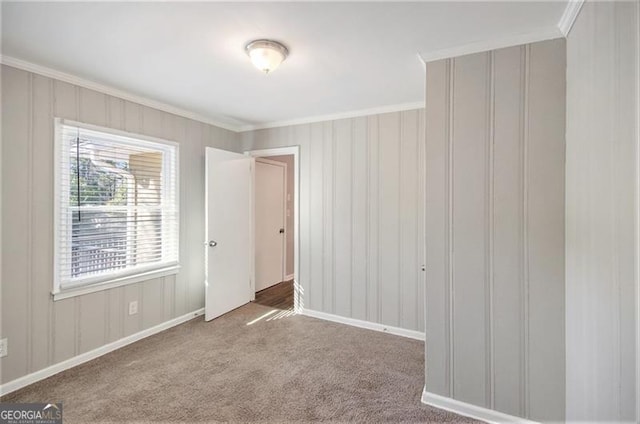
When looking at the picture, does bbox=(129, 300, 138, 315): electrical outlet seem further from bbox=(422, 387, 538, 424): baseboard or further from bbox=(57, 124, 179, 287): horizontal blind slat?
bbox=(422, 387, 538, 424): baseboard

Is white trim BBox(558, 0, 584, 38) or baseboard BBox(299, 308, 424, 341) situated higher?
white trim BBox(558, 0, 584, 38)

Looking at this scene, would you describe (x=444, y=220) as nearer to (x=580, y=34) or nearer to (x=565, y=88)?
(x=565, y=88)

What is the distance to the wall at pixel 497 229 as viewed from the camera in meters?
1.75

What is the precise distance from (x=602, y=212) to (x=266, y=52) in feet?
6.07

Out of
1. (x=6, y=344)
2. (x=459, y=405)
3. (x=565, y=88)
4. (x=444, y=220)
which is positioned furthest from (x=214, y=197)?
(x=565, y=88)

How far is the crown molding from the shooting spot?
2.15 m

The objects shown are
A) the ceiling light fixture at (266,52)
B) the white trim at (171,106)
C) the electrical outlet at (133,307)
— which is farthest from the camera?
the electrical outlet at (133,307)

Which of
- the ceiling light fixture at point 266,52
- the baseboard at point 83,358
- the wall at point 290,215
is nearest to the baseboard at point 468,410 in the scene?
the ceiling light fixture at point 266,52

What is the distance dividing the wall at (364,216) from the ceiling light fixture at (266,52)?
157cm

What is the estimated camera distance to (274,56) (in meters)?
1.93

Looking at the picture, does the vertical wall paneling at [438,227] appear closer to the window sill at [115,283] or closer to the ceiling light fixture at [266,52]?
the ceiling light fixture at [266,52]

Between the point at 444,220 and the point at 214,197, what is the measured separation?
250cm

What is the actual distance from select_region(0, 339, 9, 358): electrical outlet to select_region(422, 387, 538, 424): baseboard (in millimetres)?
2841

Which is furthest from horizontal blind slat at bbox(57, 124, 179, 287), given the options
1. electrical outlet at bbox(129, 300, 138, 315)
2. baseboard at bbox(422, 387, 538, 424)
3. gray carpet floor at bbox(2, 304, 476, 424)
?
baseboard at bbox(422, 387, 538, 424)
